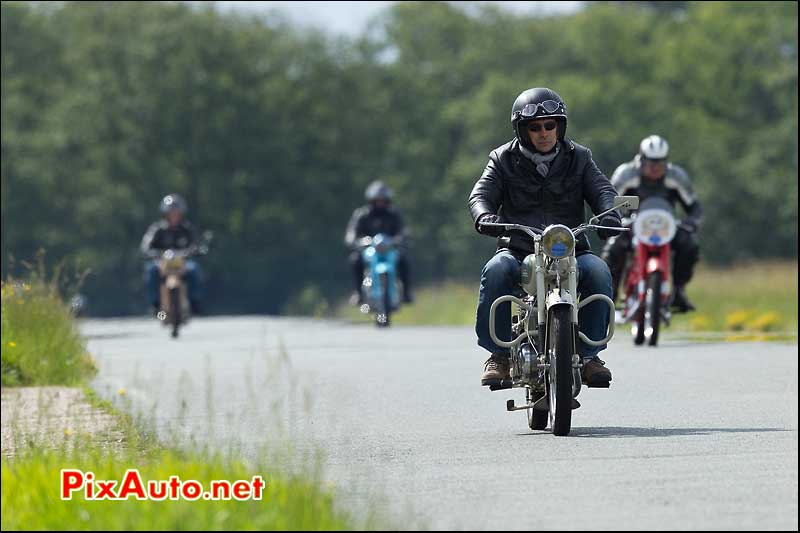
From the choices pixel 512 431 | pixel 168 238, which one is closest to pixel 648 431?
pixel 512 431

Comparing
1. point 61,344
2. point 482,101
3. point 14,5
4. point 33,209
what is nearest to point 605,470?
point 61,344

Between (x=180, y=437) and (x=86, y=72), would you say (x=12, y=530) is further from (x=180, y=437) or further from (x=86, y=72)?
(x=86, y=72)

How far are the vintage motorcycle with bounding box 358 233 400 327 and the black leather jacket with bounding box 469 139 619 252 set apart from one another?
1820cm

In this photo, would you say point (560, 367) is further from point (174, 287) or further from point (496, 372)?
point (174, 287)

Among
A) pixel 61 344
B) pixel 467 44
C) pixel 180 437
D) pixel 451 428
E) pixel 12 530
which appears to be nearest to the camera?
pixel 12 530

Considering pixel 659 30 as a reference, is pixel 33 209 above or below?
below

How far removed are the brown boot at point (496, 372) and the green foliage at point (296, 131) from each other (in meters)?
52.7

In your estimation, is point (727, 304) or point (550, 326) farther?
Result: point (727, 304)

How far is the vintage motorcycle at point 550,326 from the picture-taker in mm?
9180

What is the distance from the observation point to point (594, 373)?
9383 mm

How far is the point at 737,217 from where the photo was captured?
68.2m

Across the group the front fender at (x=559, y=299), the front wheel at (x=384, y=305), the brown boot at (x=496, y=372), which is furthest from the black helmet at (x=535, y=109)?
the front wheel at (x=384, y=305)

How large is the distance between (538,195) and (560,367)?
1071 mm

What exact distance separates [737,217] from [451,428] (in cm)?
5896
